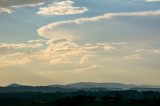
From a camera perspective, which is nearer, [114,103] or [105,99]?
[114,103]

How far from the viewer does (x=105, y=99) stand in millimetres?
191625

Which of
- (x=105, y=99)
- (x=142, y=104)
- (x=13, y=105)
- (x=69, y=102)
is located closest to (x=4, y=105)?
(x=13, y=105)

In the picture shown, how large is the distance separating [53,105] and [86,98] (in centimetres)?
A: 1635

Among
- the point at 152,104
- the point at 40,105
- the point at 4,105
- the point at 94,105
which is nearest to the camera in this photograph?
the point at 152,104

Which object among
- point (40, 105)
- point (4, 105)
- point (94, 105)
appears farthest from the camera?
point (4, 105)

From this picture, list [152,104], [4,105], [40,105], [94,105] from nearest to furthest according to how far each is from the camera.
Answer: [152,104], [94,105], [40,105], [4,105]

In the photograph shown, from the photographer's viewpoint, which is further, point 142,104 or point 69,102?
point 69,102

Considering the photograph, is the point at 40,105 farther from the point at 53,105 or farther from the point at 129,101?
the point at 129,101

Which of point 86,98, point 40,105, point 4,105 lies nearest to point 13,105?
point 4,105

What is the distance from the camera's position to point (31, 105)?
621 feet

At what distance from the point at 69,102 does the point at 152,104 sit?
1523 inches

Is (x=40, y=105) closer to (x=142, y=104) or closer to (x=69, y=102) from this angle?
(x=69, y=102)

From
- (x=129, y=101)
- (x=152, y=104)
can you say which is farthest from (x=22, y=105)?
(x=152, y=104)

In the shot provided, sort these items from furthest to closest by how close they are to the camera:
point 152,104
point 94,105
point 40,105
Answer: point 40,105
point 94,105
point 152,104
